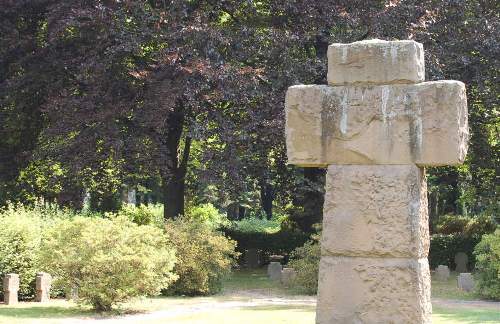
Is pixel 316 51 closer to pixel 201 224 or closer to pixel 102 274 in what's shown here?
pixel 201 224

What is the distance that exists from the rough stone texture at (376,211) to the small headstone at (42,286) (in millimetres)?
12457

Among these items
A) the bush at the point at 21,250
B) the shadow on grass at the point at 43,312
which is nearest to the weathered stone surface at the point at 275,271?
the bush at the point at 21,250

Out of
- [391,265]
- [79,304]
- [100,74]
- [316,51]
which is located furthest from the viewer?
[316,51]

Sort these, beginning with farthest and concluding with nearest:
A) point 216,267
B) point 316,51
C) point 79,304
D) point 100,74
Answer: point 316,51, point 100,74, point 216,267, point 79,304

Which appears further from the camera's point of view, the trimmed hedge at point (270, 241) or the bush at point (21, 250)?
the trimmed hedge at point (270, 241)

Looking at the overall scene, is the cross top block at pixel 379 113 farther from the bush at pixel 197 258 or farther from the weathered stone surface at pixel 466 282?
the weathered stone surface at pixel 466 282

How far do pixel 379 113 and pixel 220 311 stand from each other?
9783 millimetres

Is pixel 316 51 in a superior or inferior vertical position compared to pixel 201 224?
superior

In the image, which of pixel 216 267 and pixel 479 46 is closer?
pixel 216 267

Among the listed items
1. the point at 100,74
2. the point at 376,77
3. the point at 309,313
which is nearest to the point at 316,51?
the point at 100,74

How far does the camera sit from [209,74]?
22766 mm

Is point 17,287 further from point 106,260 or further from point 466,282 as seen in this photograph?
point 466,282

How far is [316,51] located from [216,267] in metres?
8.53

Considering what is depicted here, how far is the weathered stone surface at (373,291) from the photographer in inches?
306
